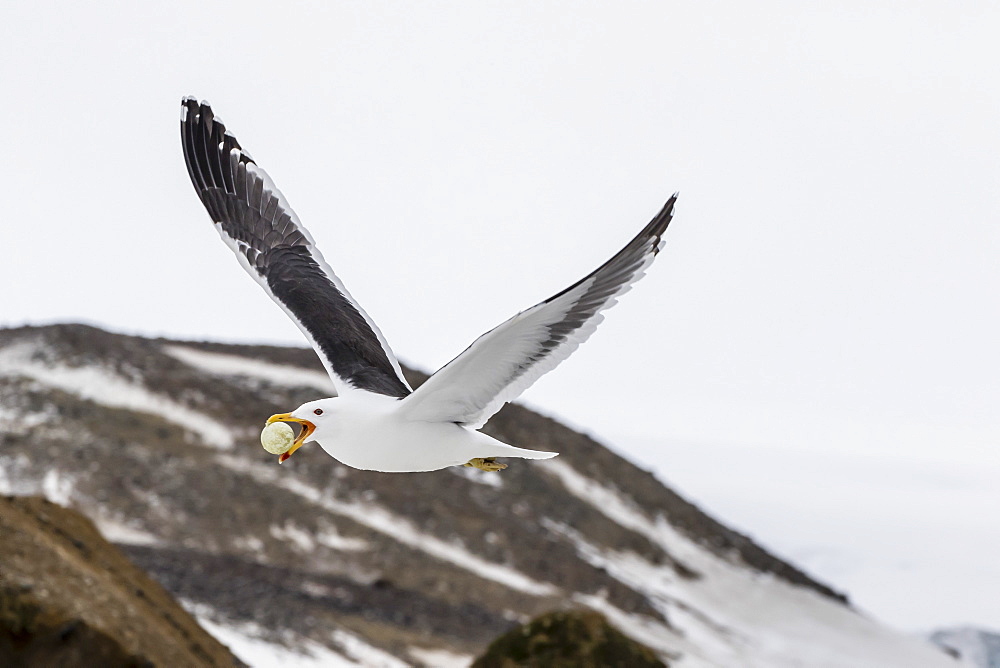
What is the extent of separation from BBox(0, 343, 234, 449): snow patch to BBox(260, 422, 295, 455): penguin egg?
52.1 ft

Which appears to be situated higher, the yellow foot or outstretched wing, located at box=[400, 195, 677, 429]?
outstretched wing, located at box=[400, 195, 677, 429]

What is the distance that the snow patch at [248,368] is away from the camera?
23.4 m

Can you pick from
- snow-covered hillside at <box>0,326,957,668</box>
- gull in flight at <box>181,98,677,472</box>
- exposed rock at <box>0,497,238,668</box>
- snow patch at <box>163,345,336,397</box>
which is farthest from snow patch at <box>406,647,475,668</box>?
gull in flight at <box>181,98,677,472</box>

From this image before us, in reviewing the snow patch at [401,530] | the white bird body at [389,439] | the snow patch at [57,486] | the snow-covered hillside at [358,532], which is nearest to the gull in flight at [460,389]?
the white bird body at [389,439]

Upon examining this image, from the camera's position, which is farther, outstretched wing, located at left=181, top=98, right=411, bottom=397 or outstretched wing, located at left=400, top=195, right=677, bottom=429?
outstretched wing, located at left=181, top=98, right=411, bottom=397

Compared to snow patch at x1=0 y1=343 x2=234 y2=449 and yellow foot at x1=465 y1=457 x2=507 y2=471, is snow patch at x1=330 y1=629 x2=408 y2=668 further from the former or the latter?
yellow foot at x1=465 y1=457 x2=507 y2=471

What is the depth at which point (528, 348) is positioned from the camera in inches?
239

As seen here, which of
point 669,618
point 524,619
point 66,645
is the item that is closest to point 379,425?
point 66,645

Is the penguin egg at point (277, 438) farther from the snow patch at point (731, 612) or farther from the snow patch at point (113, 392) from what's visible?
the snow patch at point (113, 392)

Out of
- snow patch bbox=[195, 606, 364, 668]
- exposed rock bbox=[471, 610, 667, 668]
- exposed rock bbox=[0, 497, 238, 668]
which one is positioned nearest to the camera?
exposed rock bbox=[0, 497, 238, 668]

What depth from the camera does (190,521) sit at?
62.2 feet

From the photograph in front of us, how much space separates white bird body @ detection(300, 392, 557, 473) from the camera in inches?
229

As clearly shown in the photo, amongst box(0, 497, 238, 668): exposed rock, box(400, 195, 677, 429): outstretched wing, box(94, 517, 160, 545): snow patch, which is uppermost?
box(400, 195, 677, 429): outstretched wing

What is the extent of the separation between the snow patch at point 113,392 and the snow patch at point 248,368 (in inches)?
83.7
